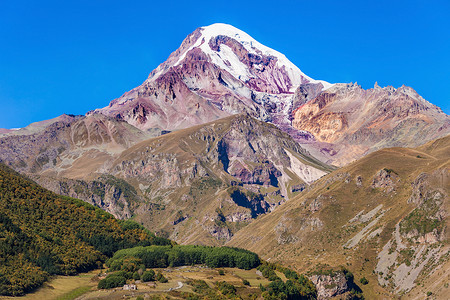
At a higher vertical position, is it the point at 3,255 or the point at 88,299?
the point at 3,255

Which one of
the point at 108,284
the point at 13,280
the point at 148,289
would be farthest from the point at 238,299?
the point at 13,280

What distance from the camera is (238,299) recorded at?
198m

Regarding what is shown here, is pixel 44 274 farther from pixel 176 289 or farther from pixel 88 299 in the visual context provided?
pixel 176 289

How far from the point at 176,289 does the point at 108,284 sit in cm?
2386

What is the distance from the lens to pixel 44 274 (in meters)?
192

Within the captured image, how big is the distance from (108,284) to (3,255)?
38930 mm

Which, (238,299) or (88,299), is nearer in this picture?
(88,299)

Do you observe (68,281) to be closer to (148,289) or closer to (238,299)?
(148,289)

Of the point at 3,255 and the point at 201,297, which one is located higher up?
the point at 3,255

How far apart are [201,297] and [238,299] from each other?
1592cm

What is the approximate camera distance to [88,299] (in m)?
173

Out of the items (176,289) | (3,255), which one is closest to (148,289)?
(176,289)

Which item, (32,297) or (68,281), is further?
(68,281)

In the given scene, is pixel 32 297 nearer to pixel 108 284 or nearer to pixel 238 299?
pixel 108 284
